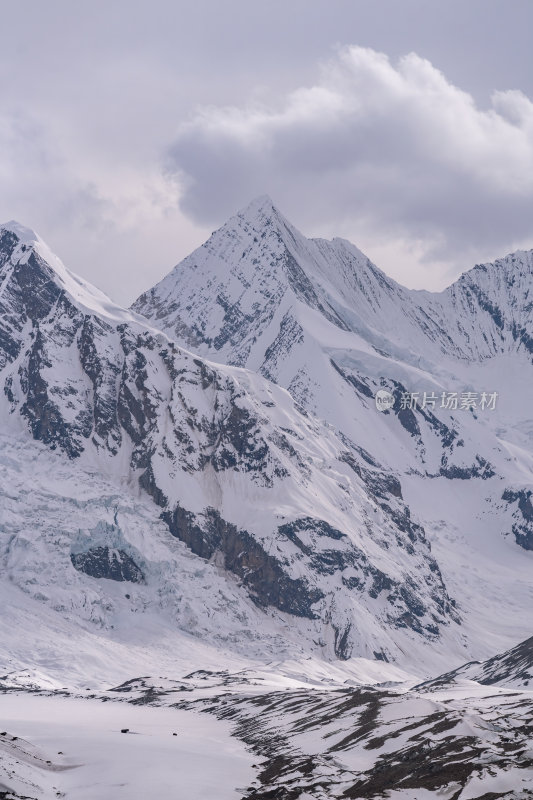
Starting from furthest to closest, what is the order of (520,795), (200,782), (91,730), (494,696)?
(494,696) → (91,730) → (200,782) → (520,795)

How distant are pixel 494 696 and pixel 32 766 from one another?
9744 centimetres

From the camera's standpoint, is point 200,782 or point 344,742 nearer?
point 200,782

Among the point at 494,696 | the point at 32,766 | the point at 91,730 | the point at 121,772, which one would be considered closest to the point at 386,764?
the point at 121,772

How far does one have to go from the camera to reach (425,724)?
124 meters

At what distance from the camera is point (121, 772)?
101 m

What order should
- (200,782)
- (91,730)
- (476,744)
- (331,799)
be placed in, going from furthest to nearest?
(91,730) < (476,744) < (200,782) < (331,799)

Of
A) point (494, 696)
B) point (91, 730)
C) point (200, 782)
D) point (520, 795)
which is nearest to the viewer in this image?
point (520, 795)

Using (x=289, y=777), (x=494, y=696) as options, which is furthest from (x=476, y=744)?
(x=494, y=696)

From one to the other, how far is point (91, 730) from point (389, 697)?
40.6m

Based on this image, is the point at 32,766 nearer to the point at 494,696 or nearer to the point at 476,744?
the point at 476,744

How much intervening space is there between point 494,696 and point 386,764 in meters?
76.2

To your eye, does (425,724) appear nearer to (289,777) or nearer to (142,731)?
(289,777)

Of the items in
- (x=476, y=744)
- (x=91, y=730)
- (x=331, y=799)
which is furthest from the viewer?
(x=91, y=730)

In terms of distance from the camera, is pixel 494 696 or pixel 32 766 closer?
pixel 32 766
